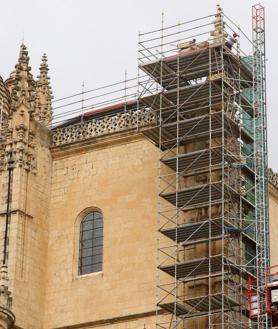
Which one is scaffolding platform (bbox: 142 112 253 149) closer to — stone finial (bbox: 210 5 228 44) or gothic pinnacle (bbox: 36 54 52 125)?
stone finial (bbox: 210 5 228 44)

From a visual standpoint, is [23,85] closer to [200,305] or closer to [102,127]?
[102,127]

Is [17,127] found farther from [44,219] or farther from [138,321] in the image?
[138,321]

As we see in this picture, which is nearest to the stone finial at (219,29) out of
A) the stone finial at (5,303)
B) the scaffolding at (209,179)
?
the scaffolding at (209,179)

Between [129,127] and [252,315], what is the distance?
25.3 ft

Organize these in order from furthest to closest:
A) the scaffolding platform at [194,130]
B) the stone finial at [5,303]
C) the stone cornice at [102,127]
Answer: the stone cornice at [102,127]
the scaffolding platform at [194,130]
the stone finial at [5,303]

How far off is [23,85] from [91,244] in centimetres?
581

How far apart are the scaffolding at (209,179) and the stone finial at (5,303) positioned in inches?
172

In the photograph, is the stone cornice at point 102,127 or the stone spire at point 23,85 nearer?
the stone cornice at point 102,127

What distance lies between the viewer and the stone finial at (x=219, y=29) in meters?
41.0

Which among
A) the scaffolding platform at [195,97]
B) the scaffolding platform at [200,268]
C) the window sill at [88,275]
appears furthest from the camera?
the window sill at [88,275]

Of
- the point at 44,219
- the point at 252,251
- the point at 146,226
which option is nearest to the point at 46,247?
the point at 44,219

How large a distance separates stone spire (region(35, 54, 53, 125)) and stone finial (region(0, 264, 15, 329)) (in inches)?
260

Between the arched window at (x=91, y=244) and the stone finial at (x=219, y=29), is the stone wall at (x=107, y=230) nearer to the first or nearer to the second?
the arched window at (x=91, y=244)

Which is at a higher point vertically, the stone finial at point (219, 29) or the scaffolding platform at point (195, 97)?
the stone finial at point (219, 29)
